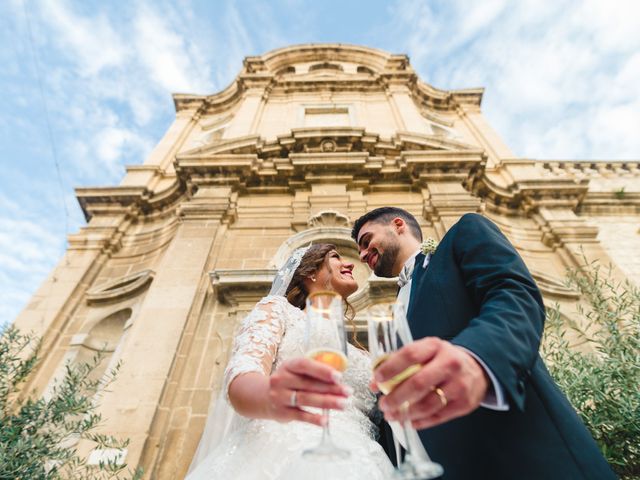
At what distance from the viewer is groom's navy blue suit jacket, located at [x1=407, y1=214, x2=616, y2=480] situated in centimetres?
110

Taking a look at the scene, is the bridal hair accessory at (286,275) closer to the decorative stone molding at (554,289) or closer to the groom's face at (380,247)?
the groom's face at (380,247)

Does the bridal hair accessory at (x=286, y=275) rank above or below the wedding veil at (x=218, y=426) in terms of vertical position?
above

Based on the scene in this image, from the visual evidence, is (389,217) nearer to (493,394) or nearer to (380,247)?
→ (380,247)

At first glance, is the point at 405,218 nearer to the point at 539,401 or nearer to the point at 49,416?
the point at 539,401

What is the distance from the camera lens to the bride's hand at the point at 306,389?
100 cm

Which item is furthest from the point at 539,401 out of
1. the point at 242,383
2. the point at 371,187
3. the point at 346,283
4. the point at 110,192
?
the point at 110,192

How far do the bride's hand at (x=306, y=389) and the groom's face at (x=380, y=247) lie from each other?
1470 mm

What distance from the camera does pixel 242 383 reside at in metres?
1.35

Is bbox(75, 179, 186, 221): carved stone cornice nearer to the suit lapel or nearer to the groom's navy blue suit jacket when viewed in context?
the suit lapel

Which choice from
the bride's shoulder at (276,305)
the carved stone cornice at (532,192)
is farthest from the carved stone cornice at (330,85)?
the bride's shoulder at (276,305)

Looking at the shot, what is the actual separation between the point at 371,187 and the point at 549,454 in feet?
21.9

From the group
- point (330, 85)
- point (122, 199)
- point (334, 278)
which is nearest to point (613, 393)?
point (334, 278)

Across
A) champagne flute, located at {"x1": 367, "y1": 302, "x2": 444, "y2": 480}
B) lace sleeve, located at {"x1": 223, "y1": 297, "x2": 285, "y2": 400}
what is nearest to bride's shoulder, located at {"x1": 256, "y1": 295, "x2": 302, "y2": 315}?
lace sleeve, located at {"x1": 223, "y1": 297, "x2": 285, "y2": 400}

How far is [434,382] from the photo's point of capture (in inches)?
37.0
